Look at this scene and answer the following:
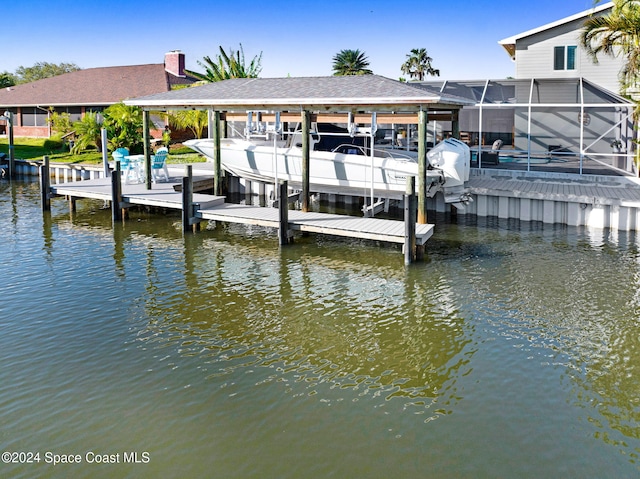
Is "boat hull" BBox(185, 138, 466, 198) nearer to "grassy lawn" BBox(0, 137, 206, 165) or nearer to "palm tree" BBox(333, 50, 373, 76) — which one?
"grassy lawn" BBox(0, 137, 206, 165)

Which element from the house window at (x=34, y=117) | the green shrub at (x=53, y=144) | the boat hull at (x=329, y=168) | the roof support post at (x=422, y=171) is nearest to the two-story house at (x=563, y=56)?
the boat hull at (x=329, y=168)

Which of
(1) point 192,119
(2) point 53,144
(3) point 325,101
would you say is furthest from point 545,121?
(2) point 53,144

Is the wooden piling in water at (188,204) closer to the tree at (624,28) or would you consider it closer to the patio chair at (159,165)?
the patio chair at (159,165)

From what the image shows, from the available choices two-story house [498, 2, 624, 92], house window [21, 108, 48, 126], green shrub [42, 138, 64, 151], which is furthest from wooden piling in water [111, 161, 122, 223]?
house window [21, 108, 48, 126]

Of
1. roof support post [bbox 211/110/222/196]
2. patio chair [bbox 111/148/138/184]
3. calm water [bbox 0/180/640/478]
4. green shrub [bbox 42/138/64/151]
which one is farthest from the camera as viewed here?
green shrub [bbox 42/138/64/151]

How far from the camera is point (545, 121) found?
23422 millimetres

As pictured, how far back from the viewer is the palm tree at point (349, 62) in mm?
55938

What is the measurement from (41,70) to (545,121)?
271 ft

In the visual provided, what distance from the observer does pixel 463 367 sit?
821 cm

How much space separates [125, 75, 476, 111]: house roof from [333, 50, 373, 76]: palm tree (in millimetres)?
39162

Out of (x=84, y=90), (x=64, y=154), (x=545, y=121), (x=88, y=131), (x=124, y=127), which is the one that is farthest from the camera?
(x=84, y=90)

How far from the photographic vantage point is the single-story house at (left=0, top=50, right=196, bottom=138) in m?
37.5

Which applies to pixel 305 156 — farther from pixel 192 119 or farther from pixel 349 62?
pixel 349 62

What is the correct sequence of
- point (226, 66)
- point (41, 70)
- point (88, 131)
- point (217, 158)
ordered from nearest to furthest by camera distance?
point (217, 158) < point (88, 131) < point (226, 66) < point (41, 70)
